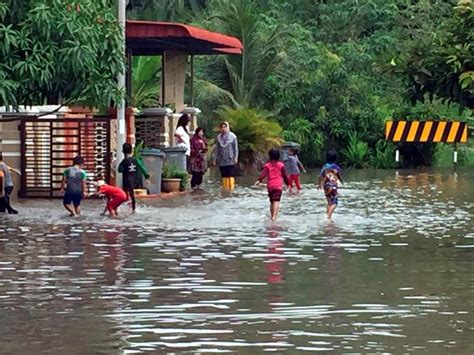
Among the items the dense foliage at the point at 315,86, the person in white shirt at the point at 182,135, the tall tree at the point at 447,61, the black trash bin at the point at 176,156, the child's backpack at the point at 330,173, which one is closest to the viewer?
the tall tree at the point at 447,61

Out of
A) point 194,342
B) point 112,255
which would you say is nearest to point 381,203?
point 112,255

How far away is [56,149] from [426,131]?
1978cm

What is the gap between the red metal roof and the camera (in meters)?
30.7

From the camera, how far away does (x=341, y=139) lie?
4647cm

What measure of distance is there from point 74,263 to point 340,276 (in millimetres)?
3472

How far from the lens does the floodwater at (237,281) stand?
10.8 meters

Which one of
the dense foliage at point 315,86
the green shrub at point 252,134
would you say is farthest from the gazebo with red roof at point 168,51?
the dense foliage at point 315,86

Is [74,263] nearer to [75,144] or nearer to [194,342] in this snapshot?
[194,342]

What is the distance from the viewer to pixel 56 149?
27938 millimetres

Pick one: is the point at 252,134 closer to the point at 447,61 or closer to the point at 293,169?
the point at 293,169

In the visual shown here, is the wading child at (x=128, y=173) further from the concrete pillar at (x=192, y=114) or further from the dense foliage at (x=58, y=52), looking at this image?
the concrete pillar at (x=192, y=114)

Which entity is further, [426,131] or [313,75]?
[313,75]

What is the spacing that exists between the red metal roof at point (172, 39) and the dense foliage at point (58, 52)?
662 centimetres

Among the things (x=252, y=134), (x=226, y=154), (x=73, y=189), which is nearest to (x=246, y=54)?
(x=252, y=134)
